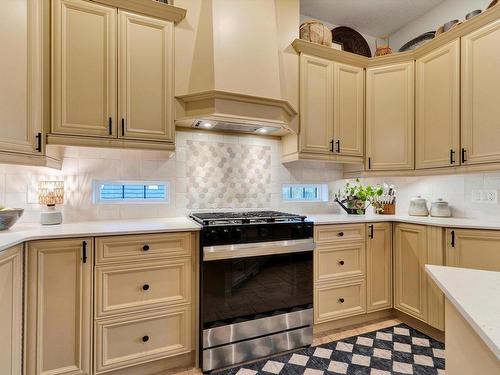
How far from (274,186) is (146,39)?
5.37ft

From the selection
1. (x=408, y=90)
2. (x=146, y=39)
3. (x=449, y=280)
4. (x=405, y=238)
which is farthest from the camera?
(x=408, y=90)

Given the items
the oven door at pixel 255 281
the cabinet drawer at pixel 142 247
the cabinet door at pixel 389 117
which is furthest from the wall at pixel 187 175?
the oven door at pixel 255 281

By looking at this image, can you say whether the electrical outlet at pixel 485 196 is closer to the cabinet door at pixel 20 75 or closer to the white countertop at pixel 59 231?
the white countertop at pixel 59 231

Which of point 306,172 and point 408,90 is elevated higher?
point 408,90

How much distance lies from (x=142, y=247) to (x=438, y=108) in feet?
8.70

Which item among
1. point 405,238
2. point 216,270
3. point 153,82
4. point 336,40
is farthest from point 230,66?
point 405,238

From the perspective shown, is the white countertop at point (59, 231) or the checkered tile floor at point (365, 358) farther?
the checkered tile floor at point (365, 358)

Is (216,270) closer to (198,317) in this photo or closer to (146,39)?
(198,317)

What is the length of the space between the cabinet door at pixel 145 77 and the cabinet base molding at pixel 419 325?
2.52 m

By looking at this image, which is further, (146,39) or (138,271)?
(146,39)

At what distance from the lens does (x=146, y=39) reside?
1908 mm

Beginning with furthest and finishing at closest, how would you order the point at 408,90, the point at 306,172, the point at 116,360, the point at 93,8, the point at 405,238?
the point at 306,172 < the point at 408,90 < the point at 405,238 < the point at 93,8 < the point at 116,360

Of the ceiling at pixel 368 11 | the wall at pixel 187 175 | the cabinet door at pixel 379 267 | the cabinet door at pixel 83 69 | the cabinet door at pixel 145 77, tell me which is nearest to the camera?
the cabinet door at pixel 83 69

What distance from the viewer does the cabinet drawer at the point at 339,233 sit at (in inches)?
86.4
